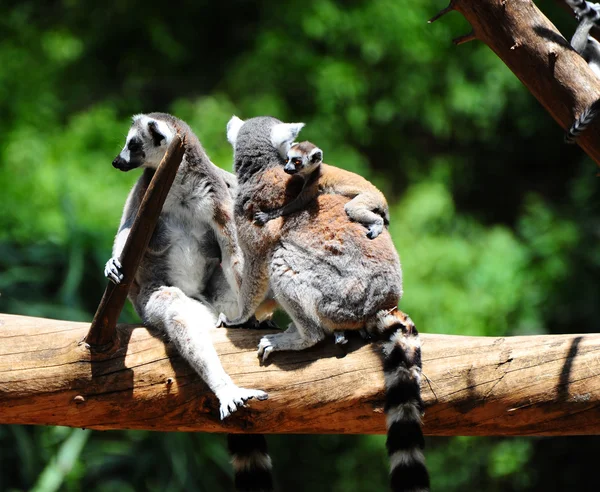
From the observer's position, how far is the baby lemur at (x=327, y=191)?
140 inches

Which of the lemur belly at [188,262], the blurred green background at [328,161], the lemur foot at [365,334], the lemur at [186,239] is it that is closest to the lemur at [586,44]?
the lemur foot at [365,334]

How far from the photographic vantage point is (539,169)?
10195 millimetres

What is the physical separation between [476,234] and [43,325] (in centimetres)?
616

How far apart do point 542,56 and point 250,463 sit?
2216 mm

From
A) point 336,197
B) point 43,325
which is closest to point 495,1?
point 336,197

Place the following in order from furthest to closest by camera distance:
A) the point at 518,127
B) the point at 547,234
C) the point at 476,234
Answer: the point at 518,127, the point at 476,234, the point at 547,234

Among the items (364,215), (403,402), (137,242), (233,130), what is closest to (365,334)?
(403,402)

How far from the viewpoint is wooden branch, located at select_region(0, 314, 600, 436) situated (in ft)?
10.8

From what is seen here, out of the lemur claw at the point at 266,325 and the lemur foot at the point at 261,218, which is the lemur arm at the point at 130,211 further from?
the lemur claw at the point at 266,325

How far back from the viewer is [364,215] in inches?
140

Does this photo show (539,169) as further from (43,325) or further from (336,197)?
(43,325)

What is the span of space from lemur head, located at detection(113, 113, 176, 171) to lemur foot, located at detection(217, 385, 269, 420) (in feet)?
4.04

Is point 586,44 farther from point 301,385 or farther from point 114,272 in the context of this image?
point 114,272

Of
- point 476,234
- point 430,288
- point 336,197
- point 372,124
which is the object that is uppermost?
point 372,124
